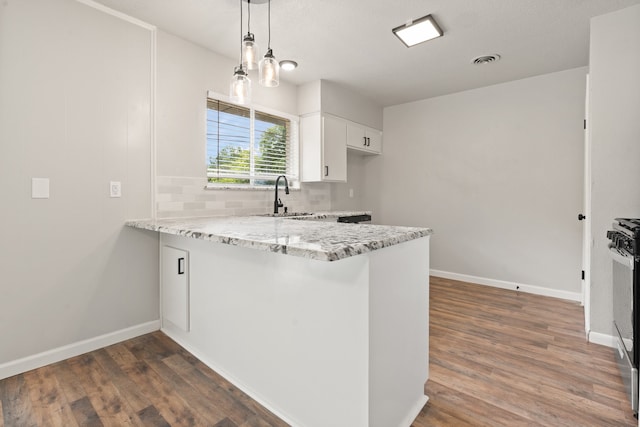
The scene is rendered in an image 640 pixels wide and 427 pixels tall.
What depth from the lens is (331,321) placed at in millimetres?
1232

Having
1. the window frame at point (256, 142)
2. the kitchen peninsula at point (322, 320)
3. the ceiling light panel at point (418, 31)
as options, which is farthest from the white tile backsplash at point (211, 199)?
the ceiling light panel at point (418, 31)

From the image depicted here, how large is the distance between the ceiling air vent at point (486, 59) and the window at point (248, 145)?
1993 millimetres

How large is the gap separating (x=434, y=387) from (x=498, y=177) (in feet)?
9.26

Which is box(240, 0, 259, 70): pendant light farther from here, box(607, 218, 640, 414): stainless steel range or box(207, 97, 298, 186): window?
box(607, 218, 640, 414): stainless steel range

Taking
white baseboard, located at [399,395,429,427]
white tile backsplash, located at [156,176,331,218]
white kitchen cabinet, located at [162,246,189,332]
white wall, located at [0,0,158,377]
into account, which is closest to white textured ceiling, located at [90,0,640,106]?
white wall, located at [0,0,158,377]

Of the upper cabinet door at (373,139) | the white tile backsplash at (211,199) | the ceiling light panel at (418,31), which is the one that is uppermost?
the ceiling light panel at (418,31)

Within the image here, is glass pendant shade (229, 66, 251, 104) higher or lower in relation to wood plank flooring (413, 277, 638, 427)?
higher

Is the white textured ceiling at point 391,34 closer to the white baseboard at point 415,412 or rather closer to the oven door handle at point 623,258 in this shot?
the oven door handle at point 623,258

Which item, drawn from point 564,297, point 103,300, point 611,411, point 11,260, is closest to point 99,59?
point 11,260

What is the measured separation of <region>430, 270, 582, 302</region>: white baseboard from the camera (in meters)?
3.25

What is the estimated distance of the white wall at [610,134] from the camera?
7.12 ft

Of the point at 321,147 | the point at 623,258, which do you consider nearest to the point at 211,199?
the point at 321,147

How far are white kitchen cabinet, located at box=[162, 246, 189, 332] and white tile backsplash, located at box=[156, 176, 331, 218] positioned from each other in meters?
0.38

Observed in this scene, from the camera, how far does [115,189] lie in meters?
2.26
